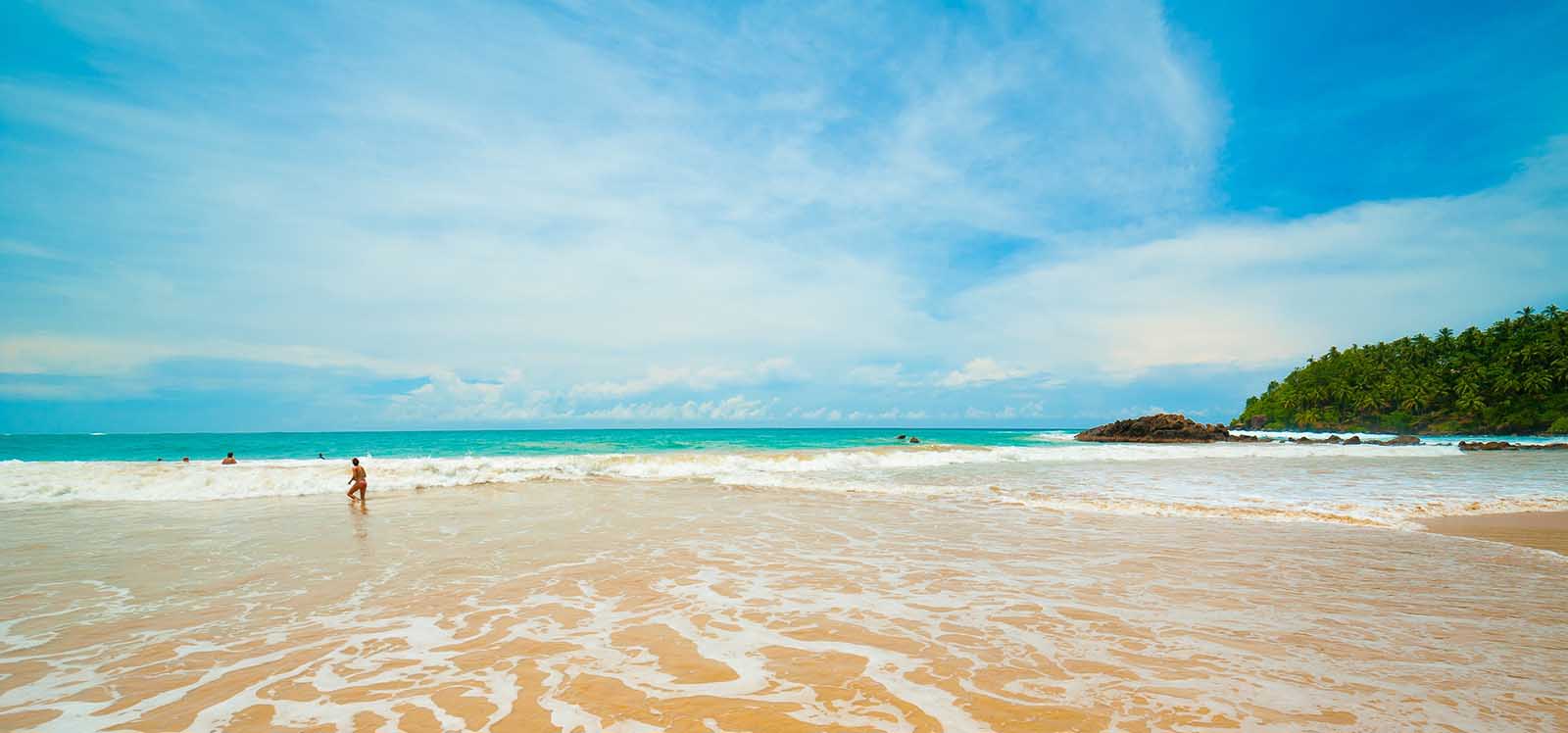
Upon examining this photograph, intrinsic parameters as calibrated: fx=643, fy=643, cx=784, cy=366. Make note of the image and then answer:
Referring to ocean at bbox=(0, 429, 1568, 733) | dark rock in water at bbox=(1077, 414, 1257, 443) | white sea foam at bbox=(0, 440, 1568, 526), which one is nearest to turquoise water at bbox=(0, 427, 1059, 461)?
dark rock in water at bbox=(1077, 414, 1257, 443)

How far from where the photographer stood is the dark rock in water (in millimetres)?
65312

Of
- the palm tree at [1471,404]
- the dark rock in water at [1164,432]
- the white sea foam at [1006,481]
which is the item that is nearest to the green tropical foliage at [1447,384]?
the palm tree at [1471,404]

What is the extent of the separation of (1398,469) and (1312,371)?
311 feet

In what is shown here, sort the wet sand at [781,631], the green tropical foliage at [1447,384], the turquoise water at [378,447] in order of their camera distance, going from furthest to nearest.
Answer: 1. the green tropical foliage at [1447,384]
2. the turquoise water at [378,447]
3. the wet sand at [781,631]

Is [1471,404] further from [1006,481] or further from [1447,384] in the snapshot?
[1006,481]

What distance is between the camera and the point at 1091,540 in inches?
424

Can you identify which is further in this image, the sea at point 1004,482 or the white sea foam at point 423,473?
the white sea foam at point 423,473

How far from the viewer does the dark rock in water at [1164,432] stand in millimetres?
65312

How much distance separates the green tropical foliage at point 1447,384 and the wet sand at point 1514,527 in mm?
86035

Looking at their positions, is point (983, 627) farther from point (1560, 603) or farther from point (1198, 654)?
point (1560, 603)

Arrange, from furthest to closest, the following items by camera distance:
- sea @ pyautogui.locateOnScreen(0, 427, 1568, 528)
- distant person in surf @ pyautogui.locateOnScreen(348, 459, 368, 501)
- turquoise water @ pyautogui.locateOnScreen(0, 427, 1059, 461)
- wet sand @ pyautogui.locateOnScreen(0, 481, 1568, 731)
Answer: turquoise water @ pyautogui.locateOnScreen(0, 427, 1059, 461)
distant person in surf @ pyautogui.locateOnScreen(348, 459, 368, 501)
sea @ pyautogui.locateOnScreen(0, 427, 1568, 528)
wet sand @ pyautogui.locateOnScreen(0, 481, 1568, 731)

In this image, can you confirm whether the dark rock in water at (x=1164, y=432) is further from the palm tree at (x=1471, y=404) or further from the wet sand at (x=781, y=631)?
the wet sand at (x=781, y=631)

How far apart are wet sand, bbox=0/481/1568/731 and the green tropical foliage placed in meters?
95.5

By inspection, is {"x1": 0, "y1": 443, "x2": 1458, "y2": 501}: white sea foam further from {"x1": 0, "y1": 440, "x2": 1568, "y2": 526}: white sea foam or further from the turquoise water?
the turquoise water
